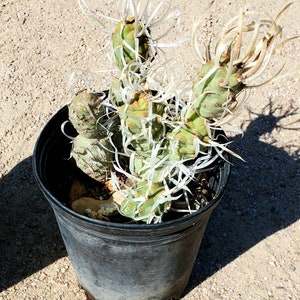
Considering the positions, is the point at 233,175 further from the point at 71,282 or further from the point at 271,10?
the point at 271,10

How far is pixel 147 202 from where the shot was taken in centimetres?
126

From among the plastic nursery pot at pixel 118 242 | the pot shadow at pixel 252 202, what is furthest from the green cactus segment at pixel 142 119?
the pot shadow at pixel 252 202

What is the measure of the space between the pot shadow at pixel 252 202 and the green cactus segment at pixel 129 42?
90 centimetres

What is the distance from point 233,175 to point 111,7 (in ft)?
4.44

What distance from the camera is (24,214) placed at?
6.21 ft

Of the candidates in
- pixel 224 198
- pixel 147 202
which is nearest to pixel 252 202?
pixel 224 198

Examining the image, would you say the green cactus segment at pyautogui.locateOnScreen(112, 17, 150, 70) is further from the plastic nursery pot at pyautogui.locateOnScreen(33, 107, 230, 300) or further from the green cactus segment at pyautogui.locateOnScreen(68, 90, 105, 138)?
the plastic nursery pot at pyautogui.locateOnScreen(33, 107, 230, 300)

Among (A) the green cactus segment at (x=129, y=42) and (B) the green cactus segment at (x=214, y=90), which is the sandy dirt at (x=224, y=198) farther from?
(B) the green cactus segment at (x=214, y=90)

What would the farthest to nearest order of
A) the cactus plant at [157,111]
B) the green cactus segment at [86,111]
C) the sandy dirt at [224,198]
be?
the sandy dirt at [224,198] < the green cactus segment at [86,111] < the cactus plant at [157,111]

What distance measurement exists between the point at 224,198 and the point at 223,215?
0.29 feet

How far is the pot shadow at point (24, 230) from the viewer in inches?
68.5

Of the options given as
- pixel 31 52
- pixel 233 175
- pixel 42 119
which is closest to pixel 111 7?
pixel 31 52

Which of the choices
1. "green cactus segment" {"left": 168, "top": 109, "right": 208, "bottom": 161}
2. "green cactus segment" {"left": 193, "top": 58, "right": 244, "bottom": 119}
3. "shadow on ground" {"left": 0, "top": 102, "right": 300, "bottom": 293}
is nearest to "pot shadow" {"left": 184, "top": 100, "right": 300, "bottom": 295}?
"shadow on ground" {"left": 0, "top": 102, "right": 300, "bottom": 293}

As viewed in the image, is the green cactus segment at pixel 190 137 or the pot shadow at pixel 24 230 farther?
the pot shadow at pixel 24 230
